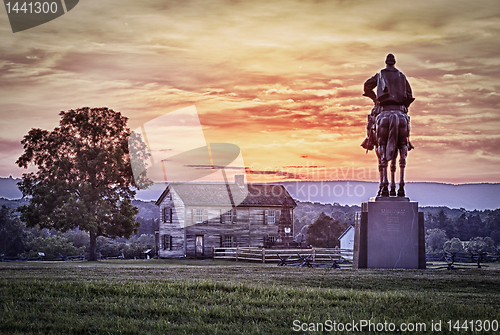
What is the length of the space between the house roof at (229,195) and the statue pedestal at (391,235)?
107 ft

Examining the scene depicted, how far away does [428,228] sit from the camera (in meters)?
83.3

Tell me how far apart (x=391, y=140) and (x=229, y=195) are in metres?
36.5

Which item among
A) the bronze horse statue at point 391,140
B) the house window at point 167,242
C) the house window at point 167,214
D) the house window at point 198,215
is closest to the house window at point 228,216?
the house window at point 198,215

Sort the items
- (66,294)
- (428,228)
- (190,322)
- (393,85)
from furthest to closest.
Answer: (428,228) < (393,85) < (66,294) < (190,322)

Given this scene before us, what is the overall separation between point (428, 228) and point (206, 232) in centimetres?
4429

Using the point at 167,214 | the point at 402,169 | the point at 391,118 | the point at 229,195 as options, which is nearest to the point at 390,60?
the point at 391,118

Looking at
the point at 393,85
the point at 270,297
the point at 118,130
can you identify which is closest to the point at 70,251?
the point at 118,130

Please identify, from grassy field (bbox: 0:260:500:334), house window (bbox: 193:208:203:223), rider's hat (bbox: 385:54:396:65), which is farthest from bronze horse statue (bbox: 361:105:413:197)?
house window (bbox: 193:208:203:223)

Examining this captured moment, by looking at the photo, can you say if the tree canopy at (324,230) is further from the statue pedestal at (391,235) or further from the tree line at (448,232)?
the statue pedestal at (391,235)

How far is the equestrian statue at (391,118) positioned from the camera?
20.3 metres

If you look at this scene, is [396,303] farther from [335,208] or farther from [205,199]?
[335,208]

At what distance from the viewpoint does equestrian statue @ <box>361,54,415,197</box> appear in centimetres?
2028

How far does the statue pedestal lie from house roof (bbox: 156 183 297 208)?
1289 inches

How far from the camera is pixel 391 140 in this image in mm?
20438
